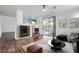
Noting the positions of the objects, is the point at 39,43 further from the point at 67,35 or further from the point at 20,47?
the point at 67,35

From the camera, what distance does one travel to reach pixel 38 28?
193cm

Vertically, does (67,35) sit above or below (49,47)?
above

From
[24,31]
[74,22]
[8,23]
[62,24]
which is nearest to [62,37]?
[62,24]

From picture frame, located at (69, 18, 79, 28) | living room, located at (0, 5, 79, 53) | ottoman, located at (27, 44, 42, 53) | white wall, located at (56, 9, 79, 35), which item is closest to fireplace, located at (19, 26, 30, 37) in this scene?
living room, located at (0, 5, 79, 53)

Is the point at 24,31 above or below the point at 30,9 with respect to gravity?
below

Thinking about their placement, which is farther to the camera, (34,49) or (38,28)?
(38,28)

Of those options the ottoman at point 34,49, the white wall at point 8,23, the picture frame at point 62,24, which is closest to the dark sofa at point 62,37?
the picture frame at point 62,24

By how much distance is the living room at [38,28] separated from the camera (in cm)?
178

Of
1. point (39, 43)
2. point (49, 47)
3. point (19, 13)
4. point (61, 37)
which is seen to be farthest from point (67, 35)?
point (19, 13)

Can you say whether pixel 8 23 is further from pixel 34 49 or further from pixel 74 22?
pixel 74 22

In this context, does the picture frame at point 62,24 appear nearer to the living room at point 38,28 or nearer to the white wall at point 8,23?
the living room at point 38,28
